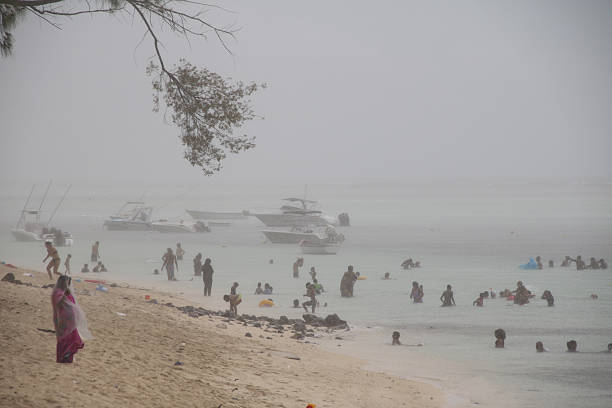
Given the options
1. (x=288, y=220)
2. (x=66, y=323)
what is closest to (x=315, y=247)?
(x=288, y=220)

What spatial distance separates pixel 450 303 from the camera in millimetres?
27672

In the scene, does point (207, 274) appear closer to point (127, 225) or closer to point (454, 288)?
point (454, 288)

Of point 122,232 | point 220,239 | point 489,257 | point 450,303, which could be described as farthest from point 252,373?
point 122,232

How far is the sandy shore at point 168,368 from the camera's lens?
962cm

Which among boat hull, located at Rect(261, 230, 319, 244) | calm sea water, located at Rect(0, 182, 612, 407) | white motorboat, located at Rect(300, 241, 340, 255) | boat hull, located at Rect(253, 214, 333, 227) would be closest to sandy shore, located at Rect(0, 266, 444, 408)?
calm sea water, located at Rect(0, 182, 612, 407)

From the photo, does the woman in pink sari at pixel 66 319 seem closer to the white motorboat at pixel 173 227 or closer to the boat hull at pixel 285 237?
the boat hull at pixel 285 237

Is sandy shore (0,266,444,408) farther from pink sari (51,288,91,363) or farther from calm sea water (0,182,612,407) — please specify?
calm sea water (0,182,612,407)

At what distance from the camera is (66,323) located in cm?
968

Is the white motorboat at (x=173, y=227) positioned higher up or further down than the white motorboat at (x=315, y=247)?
higher up

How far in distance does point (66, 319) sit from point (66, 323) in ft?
0.20

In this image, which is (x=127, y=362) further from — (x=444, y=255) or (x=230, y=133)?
(x=444, y=255)

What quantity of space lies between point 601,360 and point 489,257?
99.5 feet

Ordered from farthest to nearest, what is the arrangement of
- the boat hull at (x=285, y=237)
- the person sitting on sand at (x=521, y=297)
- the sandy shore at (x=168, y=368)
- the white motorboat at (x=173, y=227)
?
the white motorboat at (x=173, y=227), the boat hull at (x=285, y=237), the person sitting on sand at (x=521, y=297), the sandy shore at (x=168, y=368)

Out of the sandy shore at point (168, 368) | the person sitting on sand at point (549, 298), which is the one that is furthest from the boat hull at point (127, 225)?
the sandy shore at point (168, 368)
